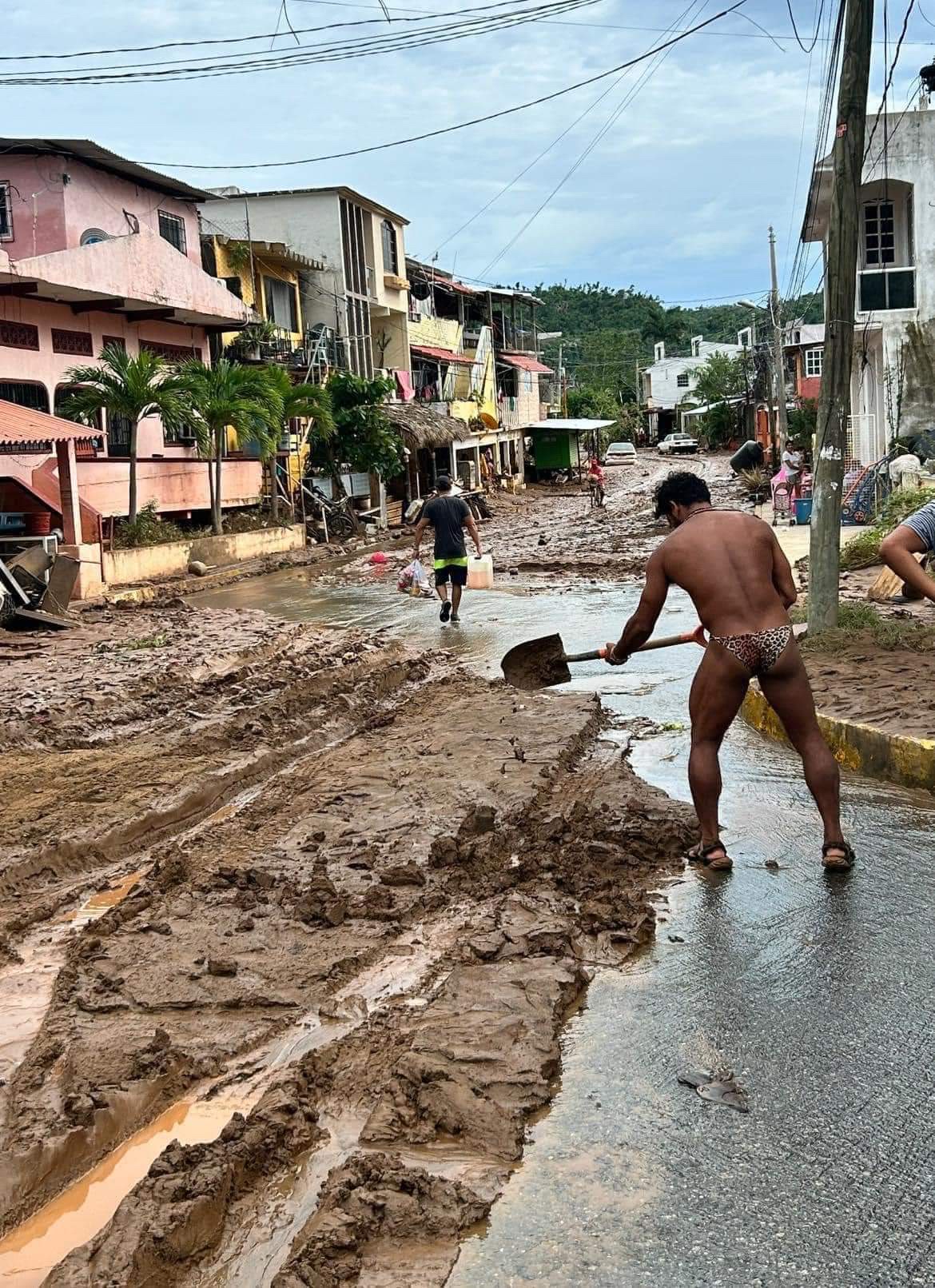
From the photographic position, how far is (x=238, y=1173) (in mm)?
3367

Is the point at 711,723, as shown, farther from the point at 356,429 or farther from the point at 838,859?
the point at 356,429

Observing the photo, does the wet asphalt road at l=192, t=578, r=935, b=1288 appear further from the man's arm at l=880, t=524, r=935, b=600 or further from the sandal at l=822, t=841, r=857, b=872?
the man's arm at l=880, t=524, r=935, b=600

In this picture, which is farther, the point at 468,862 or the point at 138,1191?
the point at 468,862

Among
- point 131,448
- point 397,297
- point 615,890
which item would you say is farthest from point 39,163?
point 615,890

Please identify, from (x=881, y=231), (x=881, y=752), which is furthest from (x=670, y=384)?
(x=881, y=752)

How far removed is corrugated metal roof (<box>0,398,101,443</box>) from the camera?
16891 millimetres

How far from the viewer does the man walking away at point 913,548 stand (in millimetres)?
6613

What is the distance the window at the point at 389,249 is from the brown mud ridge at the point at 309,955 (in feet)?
115

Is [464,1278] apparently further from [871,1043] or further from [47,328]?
[47,328]

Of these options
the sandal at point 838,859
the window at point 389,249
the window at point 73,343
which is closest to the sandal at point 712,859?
the sandal at point 838,859

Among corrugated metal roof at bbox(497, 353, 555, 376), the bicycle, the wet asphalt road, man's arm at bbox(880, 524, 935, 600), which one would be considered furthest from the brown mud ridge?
corrugated metal roof at bbox(497, 353, 555, 376)

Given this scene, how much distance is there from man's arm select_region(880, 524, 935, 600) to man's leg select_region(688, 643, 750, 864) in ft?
4.30

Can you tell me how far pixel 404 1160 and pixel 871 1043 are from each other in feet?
4.96

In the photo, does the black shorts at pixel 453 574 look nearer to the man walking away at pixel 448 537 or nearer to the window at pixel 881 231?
the man walking away at pixel 448 537
